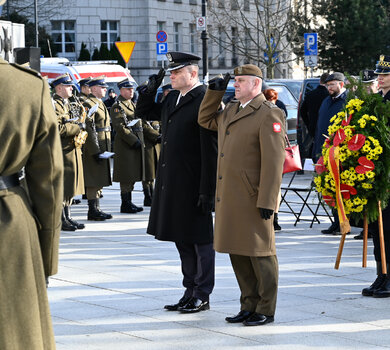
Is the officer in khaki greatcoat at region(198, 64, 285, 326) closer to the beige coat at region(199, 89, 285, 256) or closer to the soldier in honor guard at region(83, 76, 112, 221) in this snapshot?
the beige coat at region(199, 89, 285, 256)

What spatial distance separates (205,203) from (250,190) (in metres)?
0.59

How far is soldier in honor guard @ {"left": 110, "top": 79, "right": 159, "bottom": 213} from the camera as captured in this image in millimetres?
14789

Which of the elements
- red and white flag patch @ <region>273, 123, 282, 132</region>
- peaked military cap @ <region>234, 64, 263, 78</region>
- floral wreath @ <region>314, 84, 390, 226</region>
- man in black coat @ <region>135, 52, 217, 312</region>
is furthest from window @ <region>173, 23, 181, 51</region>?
red and white flag patch @ <region>273, 123, 282, 132</region>

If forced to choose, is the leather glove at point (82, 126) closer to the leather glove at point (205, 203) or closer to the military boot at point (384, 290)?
the leather glove at point (205, 203)

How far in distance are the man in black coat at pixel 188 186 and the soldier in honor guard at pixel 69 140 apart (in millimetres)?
4756

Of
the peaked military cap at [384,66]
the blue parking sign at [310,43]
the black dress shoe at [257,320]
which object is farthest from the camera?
the blue parking sign at [310,43]

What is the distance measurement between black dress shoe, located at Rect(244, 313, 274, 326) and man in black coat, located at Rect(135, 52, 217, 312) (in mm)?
577

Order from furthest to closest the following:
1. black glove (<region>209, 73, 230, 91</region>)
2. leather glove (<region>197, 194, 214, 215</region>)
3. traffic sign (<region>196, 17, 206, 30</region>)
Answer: traffic sign (<region>196, 17, 206, 30</region>)
leather glove (<region>197, 194, 214, 215</region>)
black glove (<region>209, 73, 230, 91</region>)

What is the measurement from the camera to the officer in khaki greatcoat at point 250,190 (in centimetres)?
716

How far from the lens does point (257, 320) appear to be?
732 cm

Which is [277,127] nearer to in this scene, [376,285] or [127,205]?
[376,285]

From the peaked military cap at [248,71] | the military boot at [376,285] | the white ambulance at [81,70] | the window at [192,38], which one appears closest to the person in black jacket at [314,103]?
the military boot at [376,285]

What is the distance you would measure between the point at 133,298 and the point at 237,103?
1960mm

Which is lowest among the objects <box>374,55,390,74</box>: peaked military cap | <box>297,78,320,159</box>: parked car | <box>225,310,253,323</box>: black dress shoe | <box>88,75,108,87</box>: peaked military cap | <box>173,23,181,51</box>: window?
<box>225,310,253,323</box>: black dress shoe
